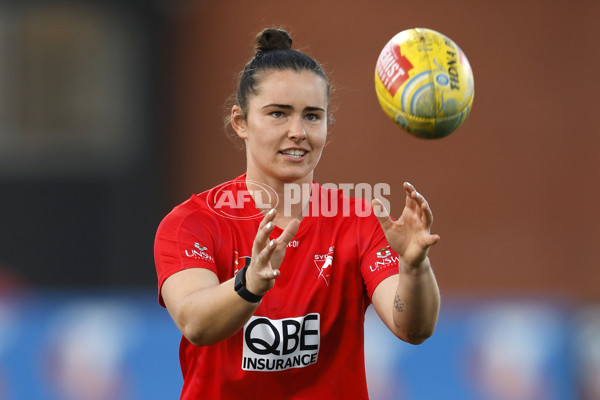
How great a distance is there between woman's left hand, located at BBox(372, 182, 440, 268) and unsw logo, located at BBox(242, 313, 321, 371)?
0.57 meters

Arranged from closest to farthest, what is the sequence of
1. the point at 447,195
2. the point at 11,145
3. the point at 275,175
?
the point at 275,175 → the point at 447,195 → the point at 11,145

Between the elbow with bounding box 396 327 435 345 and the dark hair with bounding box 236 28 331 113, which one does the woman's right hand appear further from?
the dark hair with bounding box 236 28 331 113

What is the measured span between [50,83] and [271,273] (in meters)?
8.79

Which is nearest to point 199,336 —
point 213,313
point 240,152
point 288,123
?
point 213,313

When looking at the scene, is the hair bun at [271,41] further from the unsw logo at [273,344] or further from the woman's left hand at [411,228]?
the unsw logo at [273,344]

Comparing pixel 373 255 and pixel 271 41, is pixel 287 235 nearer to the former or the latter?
pixel 373 255

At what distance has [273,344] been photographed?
3.55 metres

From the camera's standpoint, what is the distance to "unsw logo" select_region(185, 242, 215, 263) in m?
3.50

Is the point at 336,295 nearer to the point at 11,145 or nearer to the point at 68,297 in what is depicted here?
the point at 68,297

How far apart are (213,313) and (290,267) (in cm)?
61

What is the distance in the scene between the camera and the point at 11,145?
1094cm

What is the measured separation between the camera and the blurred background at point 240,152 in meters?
10.1

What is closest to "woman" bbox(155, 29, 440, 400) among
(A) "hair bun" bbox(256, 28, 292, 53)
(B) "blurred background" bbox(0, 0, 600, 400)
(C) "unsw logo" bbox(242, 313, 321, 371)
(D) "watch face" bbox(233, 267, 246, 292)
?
(C) "unsw logo" bbox(242, 313, 321, 371)

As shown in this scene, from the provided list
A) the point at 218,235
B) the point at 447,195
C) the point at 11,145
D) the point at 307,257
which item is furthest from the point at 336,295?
the point at 11,145
